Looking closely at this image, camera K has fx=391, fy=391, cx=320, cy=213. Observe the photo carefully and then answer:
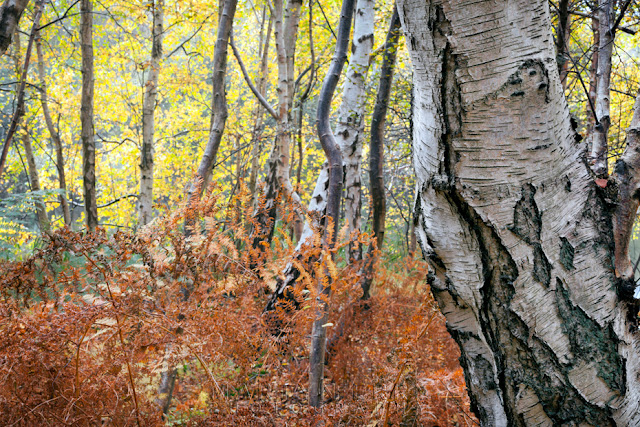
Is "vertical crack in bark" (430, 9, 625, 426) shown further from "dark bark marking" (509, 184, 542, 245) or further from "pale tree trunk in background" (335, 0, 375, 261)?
"pale tree trunk in background" (335, 0, 375, 261)

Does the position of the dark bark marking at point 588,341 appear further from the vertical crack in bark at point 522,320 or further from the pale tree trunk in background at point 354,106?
the pale tree trunk in background at point 354,106

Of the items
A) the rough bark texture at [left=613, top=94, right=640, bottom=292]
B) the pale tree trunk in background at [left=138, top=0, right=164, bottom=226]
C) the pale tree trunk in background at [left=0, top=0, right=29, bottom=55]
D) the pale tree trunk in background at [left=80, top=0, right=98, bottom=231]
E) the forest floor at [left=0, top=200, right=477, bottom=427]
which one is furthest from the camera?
the pale tree trunk in background at [left=138, top=0, right=164, bottom=226]

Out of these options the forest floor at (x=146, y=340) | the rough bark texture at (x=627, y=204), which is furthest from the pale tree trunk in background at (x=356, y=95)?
the rough bark texture at (x=627, y=204)

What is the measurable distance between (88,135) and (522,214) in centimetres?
557

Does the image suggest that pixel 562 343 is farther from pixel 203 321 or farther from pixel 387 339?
pixel 387 339

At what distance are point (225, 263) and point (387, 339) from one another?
6.05ft

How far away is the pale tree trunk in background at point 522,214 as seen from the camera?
97 centimetres

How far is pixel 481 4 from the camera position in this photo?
0.94 metres

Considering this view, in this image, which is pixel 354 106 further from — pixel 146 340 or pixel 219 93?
pixel 146 340

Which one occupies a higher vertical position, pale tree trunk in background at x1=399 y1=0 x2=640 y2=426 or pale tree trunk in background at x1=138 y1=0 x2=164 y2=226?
pale tree trunk in background at x1=138 y1=0 x2=164 y2=226

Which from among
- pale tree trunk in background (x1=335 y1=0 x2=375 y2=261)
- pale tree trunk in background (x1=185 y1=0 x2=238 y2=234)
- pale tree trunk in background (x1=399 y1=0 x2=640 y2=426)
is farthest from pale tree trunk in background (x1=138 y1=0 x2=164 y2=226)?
pale tree trunk in background (x1=399 y1=0 x2=640 y2=426)

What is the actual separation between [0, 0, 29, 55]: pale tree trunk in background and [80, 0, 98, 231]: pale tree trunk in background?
321 centimetres

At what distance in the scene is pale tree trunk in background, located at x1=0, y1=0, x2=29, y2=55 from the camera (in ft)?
6.11

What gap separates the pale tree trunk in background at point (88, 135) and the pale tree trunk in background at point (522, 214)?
498 centimetres
